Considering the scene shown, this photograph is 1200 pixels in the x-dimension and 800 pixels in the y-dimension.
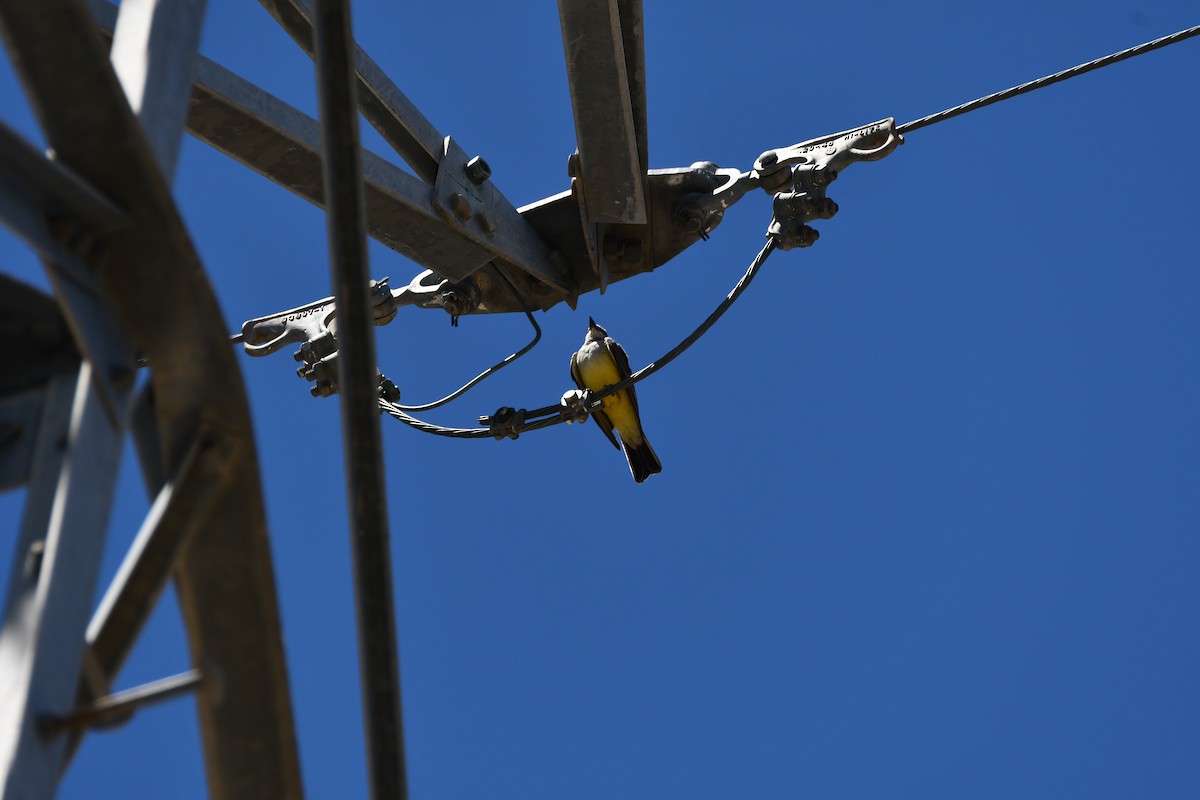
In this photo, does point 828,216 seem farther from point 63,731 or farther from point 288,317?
point 63,731

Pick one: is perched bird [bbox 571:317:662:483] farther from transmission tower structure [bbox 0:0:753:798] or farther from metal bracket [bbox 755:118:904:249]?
transmission tower structure [bbox 0:0:753:798]

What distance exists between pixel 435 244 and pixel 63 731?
4.27 meters

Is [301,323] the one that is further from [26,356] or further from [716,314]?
[26,356]

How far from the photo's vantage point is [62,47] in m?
2.85

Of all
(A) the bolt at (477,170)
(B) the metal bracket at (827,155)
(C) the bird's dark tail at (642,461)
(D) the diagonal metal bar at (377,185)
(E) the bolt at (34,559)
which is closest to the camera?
(E) the bolt at (34,559)

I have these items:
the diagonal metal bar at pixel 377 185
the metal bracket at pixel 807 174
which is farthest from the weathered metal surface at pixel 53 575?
the metal bracket at pixel 807 174

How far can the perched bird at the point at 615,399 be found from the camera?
11188 millimetres

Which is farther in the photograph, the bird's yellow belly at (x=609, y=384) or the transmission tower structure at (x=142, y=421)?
the bird's yellow belly at (x=609, y=384)

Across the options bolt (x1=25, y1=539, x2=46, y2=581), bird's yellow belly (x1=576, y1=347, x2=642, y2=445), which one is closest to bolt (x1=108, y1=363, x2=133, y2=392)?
bolt (x1=25, y1=539, x2=46, y2=581)

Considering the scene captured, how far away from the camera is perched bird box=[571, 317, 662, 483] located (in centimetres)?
1119

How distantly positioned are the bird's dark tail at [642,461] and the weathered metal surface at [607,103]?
4.45 meters

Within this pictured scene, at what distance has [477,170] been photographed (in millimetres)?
6570

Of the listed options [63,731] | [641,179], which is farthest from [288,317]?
[63,731]

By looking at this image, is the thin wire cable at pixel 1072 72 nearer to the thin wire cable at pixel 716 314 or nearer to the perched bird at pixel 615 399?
the thin wire cable at pixel 716 314
